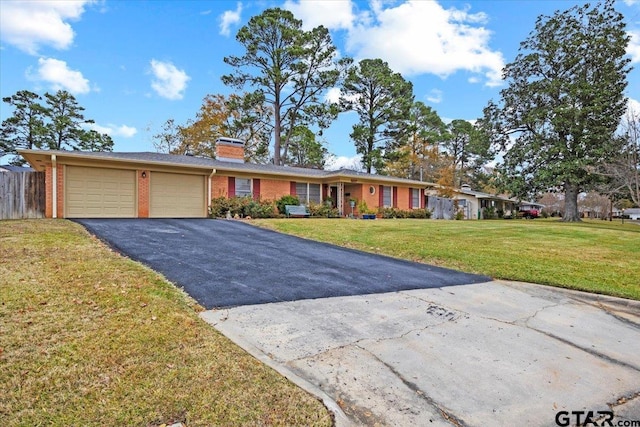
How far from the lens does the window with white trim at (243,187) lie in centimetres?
1736

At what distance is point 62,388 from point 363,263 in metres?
5.79

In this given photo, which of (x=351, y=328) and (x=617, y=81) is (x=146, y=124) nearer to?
(x=351, y=328)

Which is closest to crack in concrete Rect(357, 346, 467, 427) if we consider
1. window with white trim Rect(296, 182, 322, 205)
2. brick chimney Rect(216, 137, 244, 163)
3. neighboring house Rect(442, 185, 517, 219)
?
window with white trim Rect(296, 182, 322, 205)

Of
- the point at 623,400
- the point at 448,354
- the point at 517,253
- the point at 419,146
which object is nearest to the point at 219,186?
the point at 517,253

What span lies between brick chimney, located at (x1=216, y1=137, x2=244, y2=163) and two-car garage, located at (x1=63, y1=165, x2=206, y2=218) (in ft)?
12.5

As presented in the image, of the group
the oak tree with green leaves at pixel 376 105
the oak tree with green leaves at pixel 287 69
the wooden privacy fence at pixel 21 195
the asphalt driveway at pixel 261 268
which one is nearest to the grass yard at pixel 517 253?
the asphalt driveway at pixel 261 268

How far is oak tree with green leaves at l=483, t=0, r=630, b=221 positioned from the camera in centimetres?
2184

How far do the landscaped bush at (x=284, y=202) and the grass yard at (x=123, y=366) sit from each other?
43.3ft

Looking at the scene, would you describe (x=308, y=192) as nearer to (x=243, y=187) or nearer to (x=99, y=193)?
(x=243, y=187)

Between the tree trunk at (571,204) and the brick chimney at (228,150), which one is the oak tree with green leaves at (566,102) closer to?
the tree trunk at (571,204)

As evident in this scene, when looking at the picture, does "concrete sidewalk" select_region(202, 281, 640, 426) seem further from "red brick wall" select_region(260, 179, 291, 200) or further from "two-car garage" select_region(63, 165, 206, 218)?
"red brick wall" select_region(260, 179, 291, 200)

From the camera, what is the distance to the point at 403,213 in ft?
72.9

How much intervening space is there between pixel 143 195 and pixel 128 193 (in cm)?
55

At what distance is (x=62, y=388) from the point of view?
2348 millimetres
